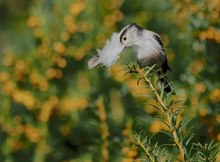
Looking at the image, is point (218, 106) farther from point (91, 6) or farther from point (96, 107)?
point (91, 6)

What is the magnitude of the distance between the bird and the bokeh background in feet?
1.22

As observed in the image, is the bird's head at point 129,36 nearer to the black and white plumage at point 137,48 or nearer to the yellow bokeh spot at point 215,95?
the black and white plumage at point 137,48

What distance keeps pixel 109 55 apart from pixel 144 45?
15cm

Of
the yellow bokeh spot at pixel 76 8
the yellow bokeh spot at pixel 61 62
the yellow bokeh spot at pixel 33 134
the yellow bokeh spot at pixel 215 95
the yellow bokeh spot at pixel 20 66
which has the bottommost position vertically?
the yellow bokeh spot at pixel 215 95

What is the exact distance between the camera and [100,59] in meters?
1.08

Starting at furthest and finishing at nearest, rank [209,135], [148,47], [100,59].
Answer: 1. [209,135]
2. [148,47]
3. [100,59]

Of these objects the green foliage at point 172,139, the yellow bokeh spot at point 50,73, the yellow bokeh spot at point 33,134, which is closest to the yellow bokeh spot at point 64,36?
the yellow bokeh spot at point 50,73

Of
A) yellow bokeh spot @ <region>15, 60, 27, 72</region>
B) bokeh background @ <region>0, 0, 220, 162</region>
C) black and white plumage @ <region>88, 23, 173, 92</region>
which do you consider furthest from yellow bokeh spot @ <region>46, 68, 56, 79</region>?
black and white plumage @ <region>88, 23, 173, 92</region>

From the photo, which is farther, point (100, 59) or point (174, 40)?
point (174, 40)

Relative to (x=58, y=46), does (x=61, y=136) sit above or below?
below

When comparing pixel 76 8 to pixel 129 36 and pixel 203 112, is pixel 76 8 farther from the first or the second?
pixel 129 36

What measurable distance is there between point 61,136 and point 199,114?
20.8 inches

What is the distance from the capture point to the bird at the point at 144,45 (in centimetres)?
108

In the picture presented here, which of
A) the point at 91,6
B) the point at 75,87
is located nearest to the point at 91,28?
the point at 91,6
